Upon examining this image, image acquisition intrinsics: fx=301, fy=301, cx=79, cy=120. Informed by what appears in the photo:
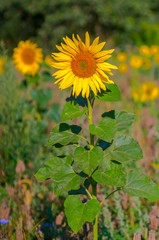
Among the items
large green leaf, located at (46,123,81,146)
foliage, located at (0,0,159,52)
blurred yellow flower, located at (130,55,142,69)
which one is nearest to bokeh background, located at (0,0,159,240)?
blurred yellow flower, located at (130,55,142,69)

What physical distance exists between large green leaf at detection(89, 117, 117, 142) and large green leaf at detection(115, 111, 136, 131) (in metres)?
0.08

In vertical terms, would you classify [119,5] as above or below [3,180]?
above

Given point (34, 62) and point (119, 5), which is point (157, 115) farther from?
point (119, 5)

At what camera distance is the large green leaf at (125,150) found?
1.23 metres

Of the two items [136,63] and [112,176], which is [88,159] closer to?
[112,176]

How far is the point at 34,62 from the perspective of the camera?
345 cm

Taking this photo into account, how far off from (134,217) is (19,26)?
15.6 m

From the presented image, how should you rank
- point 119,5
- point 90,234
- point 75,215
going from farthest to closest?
1. point 119,5
2. point 90,234
3. point 75,215

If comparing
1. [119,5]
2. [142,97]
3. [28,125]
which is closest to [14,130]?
[28,125]

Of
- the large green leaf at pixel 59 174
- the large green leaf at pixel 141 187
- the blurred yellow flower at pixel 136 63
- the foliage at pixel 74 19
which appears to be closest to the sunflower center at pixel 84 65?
the large green leaf at pixel 59 174

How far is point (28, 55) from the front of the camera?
3531 mm

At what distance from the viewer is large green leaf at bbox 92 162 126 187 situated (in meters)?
1.20

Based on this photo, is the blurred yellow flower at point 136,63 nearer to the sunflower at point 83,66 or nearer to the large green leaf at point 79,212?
the sunflower at point 83,66

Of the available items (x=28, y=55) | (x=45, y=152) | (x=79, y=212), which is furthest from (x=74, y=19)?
(x=79, y=212)
